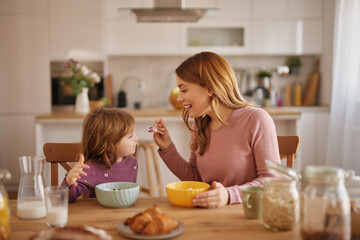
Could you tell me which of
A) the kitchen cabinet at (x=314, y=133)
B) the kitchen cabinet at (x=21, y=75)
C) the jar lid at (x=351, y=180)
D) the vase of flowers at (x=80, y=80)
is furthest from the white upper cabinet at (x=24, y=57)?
the jar lid at (x=351, y=180)

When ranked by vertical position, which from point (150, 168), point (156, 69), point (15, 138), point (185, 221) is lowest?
point (150, 168)

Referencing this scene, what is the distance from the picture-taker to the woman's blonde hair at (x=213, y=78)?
174cm

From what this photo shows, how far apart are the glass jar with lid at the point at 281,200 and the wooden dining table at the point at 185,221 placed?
3cm

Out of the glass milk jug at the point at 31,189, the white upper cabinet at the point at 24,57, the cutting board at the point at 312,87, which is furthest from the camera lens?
the cutting board at the point at 312,87

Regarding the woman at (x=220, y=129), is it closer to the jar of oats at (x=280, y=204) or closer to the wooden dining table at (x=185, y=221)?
the wooden dining table at (x=185, y=221)

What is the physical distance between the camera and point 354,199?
107 cm

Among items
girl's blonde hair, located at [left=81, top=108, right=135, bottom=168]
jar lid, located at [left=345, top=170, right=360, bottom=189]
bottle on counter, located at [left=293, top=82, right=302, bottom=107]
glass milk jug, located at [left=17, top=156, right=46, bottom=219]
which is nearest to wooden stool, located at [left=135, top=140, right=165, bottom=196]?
girl's blonde hair, located at [left=81, top=108, right=135, bottom=168]

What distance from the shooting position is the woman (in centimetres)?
169

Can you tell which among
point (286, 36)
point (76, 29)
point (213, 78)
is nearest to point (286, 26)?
point (286, 36)

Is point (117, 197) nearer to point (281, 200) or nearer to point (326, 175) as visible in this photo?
point (281, 200)

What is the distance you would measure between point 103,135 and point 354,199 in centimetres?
102

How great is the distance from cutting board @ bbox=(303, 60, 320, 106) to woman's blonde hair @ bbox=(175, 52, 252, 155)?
11.5 ft

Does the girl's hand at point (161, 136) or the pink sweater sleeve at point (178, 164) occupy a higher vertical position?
the girl's hand at point (161, 136)

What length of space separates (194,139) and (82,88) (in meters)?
2.48
